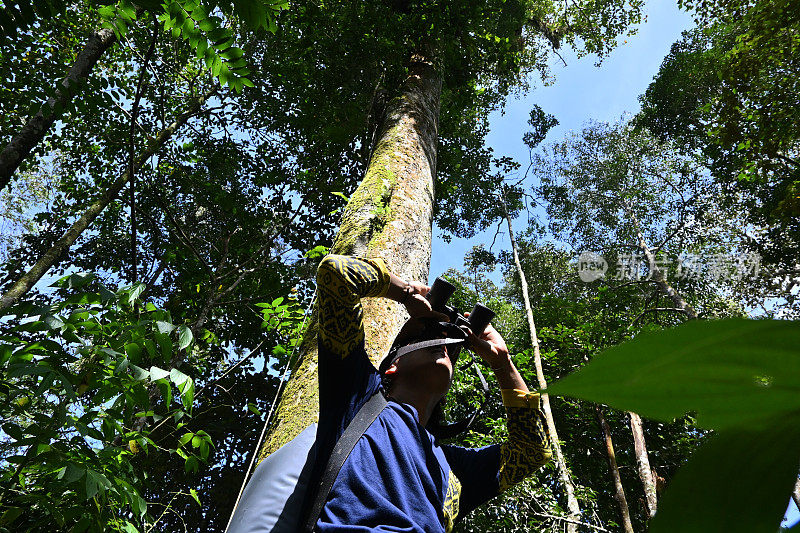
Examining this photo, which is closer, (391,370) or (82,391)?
(82,391)

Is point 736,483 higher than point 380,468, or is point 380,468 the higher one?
point 380,468

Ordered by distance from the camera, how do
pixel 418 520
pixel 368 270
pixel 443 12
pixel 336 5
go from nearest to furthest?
pixel 418 520 → pixel 368 270 → pixel 443 12 → pixel 336 5

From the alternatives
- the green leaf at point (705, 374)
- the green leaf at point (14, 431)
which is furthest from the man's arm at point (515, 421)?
the green leaf at point (705, 374)

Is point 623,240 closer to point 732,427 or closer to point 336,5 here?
point 336,5

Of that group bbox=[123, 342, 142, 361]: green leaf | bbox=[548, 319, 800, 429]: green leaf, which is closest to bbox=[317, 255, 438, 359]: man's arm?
bbox=[123, 342, 142, 361]: green leaf

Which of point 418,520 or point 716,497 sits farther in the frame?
point 418,520

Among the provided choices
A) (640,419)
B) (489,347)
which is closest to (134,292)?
(489,347)

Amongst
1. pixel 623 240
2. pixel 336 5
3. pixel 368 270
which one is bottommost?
pixel 368 270

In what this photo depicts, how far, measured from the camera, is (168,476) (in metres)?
6.05

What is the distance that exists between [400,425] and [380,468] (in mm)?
163

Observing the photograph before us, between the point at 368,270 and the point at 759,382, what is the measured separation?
137 cm

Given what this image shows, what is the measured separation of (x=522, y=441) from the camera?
5.52ft

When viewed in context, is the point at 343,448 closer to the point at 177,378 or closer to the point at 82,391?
the point at 177,378

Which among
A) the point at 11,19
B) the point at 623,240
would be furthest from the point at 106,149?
the point at 623,240
